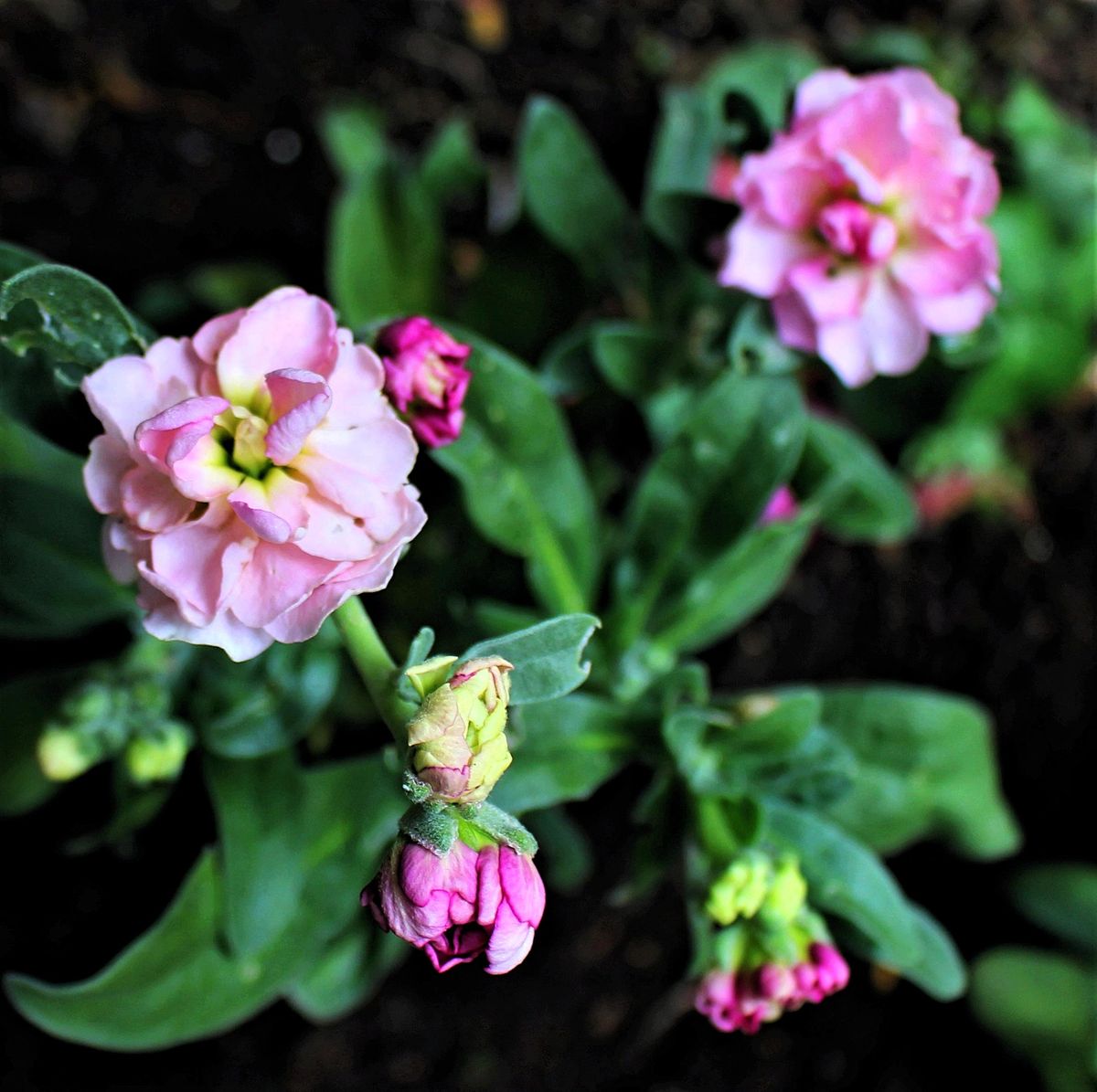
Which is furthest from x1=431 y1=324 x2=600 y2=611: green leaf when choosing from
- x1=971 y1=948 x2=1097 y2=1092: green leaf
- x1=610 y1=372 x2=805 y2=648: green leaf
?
x1=971 y1=948 x2=1097 y2=1092: green leaf

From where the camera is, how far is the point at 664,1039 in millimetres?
1569

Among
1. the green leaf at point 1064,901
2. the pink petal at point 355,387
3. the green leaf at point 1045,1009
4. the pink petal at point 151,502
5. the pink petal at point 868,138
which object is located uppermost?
the pink petal at point 868,138

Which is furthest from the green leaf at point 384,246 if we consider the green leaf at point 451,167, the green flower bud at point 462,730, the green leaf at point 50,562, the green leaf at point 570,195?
the green flower bud at point 462,730

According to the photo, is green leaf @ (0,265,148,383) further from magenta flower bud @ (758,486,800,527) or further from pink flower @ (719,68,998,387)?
magenta flower bud @ (758,486,800,527)

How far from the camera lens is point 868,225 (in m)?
0.95

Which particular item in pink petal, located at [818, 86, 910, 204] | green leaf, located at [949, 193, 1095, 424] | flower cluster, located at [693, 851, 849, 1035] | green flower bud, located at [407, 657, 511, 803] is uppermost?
pink petal, located at [818, 86, 910, 204]

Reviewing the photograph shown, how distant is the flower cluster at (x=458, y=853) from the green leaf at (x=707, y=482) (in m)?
0.50

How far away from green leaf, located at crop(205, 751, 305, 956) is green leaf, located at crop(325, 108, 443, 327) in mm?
505

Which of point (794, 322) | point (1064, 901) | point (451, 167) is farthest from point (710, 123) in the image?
point (1064, 901)

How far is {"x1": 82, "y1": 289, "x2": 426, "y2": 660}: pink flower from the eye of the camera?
68 cm

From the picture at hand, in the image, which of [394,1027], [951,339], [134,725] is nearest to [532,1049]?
[394,1027]

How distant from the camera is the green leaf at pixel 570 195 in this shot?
4.07ft

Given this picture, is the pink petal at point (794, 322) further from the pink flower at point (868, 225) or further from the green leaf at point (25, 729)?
the green leaf at point (25, 729)

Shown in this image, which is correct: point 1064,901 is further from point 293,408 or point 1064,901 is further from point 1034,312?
point 293,408
